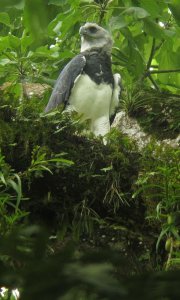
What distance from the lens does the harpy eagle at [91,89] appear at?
3674mm

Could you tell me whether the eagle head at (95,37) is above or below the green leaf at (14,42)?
below

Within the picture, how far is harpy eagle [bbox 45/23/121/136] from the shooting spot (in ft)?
12.1

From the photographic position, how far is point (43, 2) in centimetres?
45

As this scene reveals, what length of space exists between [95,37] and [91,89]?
485 millimetres

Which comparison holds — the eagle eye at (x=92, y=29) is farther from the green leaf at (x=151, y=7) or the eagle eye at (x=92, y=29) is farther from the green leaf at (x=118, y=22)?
the green leaf at (x=151, y=7)

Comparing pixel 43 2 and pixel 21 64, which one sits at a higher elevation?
pixel 43 2

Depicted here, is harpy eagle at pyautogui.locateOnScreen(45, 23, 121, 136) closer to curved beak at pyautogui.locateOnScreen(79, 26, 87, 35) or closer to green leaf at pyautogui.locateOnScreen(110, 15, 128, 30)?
curved beak at pyautogui.locateOnScreen(79, 26, 87, 35)

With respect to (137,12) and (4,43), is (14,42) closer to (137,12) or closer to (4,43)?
(4,43)

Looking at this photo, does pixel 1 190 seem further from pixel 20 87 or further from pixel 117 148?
pixel 20 87

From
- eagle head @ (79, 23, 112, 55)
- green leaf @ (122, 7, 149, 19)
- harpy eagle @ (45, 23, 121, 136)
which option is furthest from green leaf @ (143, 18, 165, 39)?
eagle head @ (79, 23, 112, 55)

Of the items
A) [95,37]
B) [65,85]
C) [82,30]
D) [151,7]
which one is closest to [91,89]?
[65,85]

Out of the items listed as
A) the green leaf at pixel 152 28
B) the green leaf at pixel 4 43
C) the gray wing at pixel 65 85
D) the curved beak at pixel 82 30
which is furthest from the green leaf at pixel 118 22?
the curved beak at pixel 82 30

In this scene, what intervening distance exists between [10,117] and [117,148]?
0.46m

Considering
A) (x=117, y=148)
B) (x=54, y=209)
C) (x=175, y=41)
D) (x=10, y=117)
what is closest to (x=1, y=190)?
(x=54, y=209)
